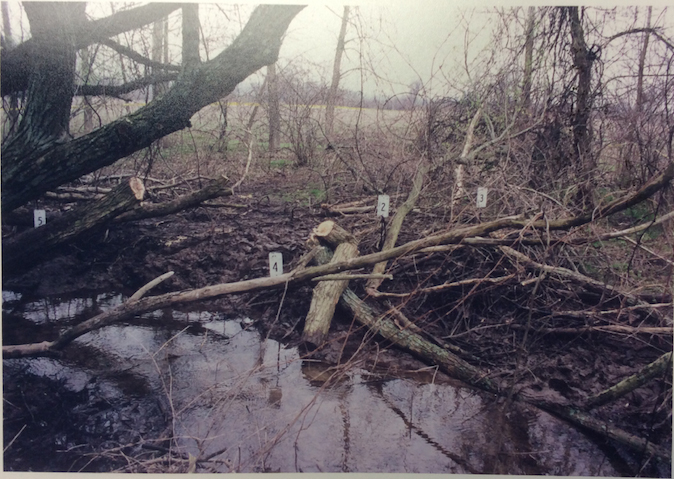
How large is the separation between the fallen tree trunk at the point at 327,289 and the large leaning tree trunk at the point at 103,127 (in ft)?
3.53

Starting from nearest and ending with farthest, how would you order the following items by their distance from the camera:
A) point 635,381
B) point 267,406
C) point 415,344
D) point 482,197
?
point 635,381 < point 267,406 < point 415,344 < point 482,197

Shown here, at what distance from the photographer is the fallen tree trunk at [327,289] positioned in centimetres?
295

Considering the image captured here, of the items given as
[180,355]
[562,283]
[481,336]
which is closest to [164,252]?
[180,355]

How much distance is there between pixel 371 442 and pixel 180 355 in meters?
1.24

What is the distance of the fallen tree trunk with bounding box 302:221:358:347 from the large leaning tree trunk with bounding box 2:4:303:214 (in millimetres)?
1076

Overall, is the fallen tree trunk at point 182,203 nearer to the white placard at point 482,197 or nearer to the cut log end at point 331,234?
the cut log end at point 331,234

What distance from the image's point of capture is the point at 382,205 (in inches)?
120

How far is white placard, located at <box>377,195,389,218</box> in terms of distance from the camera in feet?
9.91

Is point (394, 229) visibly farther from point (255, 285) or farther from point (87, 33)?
point (87, 33)

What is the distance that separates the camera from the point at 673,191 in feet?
8.72

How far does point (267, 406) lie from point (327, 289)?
0.81 m

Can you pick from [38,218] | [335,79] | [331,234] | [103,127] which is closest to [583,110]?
[335,79]

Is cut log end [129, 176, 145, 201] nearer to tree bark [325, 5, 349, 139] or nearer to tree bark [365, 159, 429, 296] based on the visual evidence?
tree bark [325, 5, 349, 139]

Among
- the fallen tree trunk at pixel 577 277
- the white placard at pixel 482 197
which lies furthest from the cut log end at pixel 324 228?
the fallen tree trunk at pixel 577 277
